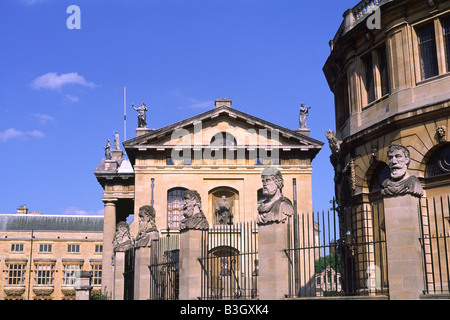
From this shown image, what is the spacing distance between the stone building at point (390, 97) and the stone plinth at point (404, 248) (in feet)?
22.8

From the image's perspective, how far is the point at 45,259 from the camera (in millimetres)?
80438

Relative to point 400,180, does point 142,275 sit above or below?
below

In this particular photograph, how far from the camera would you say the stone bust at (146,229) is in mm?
19391

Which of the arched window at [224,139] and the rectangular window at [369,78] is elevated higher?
the arched window at [224,139]

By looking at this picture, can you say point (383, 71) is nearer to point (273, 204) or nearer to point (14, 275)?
point (273, 204)

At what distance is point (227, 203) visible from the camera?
40031 mm

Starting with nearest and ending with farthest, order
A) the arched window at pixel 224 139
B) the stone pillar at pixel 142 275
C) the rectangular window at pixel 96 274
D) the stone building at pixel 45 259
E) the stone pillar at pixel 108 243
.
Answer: the stone pillar at pixel 142 275
the stone pillar at pixel 108 243
the arched window at pixel 224 139
the stone building at pixel 45 259
the rectangular window at pixel 96 274

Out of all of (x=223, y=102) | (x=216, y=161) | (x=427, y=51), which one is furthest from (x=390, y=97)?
(x=223, y=102)

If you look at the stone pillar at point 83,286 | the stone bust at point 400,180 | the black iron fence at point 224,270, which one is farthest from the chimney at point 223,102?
the stone bust at point 400,180

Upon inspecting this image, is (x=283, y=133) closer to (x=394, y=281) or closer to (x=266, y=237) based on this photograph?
(x=266, y=237)

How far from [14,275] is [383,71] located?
68.1 meters

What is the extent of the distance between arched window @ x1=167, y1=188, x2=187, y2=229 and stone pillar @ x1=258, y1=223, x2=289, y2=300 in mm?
27495

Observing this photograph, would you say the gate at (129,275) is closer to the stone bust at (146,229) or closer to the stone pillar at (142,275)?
the stone pillar at (142,275)
